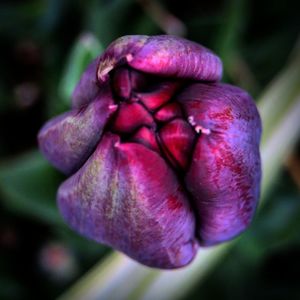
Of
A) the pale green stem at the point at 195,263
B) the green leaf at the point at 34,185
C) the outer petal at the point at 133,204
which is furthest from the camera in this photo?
the green leaf at the point at 34,185

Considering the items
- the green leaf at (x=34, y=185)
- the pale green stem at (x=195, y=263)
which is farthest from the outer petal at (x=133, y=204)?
the green leaf at (x=34, y=185)

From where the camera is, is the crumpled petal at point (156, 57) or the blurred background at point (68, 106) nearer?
the crumpled petal at point (156, 57)

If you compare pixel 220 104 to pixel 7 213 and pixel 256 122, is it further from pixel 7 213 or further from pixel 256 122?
pixel 7 213

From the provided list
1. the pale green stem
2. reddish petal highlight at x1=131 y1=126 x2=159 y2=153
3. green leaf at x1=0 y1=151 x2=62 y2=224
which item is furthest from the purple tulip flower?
green leaf at x1=0 y1=151 x2=62 y2=224

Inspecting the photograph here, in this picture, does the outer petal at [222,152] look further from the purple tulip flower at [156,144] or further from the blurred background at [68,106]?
the blurred background at [68,106]

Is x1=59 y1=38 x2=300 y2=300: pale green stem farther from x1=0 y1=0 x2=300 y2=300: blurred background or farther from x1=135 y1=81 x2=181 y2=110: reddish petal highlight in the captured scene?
x1=135 y1=81 x2=181 y2=110: reddish petal highlight

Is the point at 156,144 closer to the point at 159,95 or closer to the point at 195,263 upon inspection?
the point at 159,95

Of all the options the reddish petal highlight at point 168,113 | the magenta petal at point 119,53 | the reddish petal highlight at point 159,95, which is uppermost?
the magenta petal at point 119,53

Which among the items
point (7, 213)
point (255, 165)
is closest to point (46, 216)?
point (7, 213)
